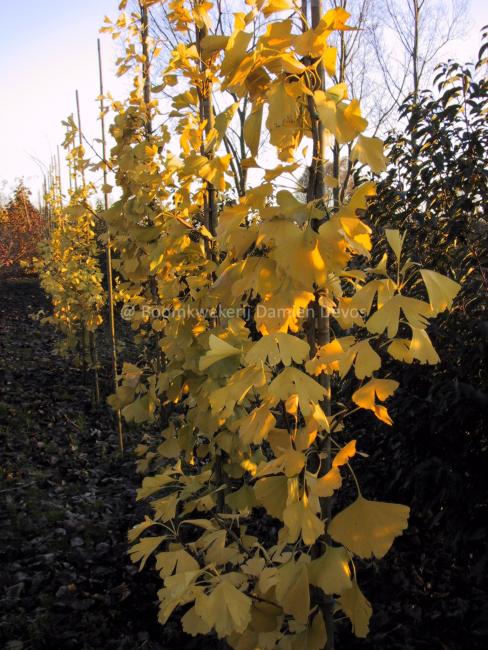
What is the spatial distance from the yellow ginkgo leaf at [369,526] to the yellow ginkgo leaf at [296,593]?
14 centimetres

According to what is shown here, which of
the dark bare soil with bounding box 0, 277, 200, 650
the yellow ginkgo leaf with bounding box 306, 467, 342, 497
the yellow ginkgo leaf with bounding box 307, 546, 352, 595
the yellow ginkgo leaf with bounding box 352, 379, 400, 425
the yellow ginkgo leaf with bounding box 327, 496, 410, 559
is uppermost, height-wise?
the yellow ginkgo leaf with bounding box 352, 379, 400, 425

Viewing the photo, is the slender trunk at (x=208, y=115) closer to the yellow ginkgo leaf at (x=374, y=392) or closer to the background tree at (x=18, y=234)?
the yellow ginkgo leaf at (x=374, y=392)

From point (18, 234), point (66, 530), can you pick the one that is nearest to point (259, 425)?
point (66, 530)

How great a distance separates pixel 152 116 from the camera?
3.18 m

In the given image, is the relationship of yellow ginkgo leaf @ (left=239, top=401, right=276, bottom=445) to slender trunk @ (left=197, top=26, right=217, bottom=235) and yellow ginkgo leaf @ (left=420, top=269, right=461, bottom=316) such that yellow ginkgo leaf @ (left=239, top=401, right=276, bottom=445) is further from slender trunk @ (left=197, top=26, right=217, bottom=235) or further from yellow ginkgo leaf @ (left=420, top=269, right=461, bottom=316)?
slender trunk @ (left=197, top=26, right=217, bottom=235)

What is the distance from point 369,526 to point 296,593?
23cm

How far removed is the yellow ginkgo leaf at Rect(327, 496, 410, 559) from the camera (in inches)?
39.9

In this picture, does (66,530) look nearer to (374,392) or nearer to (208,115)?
(208,115)

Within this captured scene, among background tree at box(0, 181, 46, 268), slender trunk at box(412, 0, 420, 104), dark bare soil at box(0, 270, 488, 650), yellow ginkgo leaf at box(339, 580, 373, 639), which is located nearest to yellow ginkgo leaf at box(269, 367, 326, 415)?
yellow ginkgo leaf at box(339, 580, 373, 639)

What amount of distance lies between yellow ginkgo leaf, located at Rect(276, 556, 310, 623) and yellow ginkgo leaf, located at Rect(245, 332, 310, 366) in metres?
0.49

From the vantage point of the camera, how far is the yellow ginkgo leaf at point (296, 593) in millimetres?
1096

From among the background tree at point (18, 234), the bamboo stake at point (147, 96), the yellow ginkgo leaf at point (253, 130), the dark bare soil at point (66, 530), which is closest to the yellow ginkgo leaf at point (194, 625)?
the yellow ginkgo leaf at point (253, 130)

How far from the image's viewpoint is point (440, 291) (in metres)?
0.98

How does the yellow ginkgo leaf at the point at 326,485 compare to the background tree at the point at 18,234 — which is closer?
the yellow ginkgo leaf at the point at 326,485
